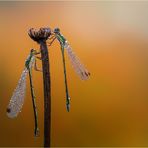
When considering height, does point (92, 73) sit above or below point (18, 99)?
above

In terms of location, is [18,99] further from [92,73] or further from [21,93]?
[92,73]

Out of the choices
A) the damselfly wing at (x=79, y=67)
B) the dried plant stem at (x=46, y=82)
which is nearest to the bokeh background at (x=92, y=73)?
the damselfly wing at (x=79, y=67)

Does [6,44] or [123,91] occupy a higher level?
[6,44]

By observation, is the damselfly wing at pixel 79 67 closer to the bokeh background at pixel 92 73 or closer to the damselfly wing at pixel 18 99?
the damselfly wing at pixel 18 99

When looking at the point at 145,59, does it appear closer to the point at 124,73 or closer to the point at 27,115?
the point at 124,73

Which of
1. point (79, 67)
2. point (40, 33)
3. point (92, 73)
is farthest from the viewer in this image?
point (92, 73)

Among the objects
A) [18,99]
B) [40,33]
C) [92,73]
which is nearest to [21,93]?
[18,99]

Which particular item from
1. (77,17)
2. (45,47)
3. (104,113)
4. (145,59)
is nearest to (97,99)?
(104,113)

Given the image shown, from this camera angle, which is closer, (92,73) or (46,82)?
(46,82)
